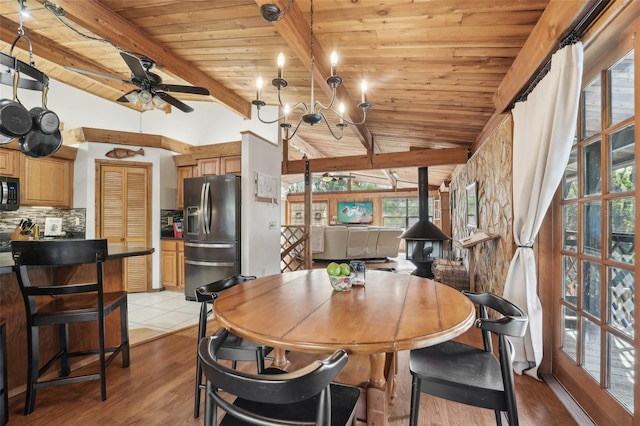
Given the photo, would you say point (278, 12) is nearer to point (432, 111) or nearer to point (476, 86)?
point (476, 86)

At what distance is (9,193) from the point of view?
3.67m

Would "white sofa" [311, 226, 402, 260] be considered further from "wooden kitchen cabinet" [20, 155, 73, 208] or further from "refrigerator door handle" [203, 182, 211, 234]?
"wooden kitchen cabinet" [20, 155, 73, 208]

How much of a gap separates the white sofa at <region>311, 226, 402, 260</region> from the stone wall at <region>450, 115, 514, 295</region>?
356 centimetres

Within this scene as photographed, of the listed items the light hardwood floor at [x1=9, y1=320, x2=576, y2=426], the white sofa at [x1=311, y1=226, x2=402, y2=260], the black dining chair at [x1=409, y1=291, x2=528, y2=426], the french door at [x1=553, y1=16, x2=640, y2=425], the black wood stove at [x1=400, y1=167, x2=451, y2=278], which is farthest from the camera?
the white sofa at [x1=311, y1=226, x2=402, y2=260]

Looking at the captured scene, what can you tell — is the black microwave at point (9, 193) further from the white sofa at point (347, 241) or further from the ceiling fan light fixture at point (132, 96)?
the white sofa at point (347, 241)

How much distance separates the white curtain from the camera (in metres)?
1.56

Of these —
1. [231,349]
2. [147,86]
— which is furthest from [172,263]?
[231,349]

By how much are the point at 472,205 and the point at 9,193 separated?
616cm

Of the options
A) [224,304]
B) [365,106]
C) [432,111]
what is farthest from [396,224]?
[224,304]

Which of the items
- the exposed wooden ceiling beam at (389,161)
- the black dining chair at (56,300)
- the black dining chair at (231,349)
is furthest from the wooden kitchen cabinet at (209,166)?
the black dining chair at (231,349)

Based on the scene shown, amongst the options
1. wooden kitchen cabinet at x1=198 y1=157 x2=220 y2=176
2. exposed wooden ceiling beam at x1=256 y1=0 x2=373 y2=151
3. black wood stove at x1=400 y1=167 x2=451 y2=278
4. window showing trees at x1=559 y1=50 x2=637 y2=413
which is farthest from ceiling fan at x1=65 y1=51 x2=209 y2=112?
black wood stove at x1=400 y1=167 x2=451 y2=278

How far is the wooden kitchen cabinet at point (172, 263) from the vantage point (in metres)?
4.61

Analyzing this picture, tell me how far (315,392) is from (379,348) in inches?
10.4

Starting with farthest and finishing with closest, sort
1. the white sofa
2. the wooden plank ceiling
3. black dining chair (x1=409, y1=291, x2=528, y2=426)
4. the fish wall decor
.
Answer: the white sofa < the fish wall decor < the wooden plank ceiling < black dining chair (x1=409, y1=291, x2=528, y2=426)
